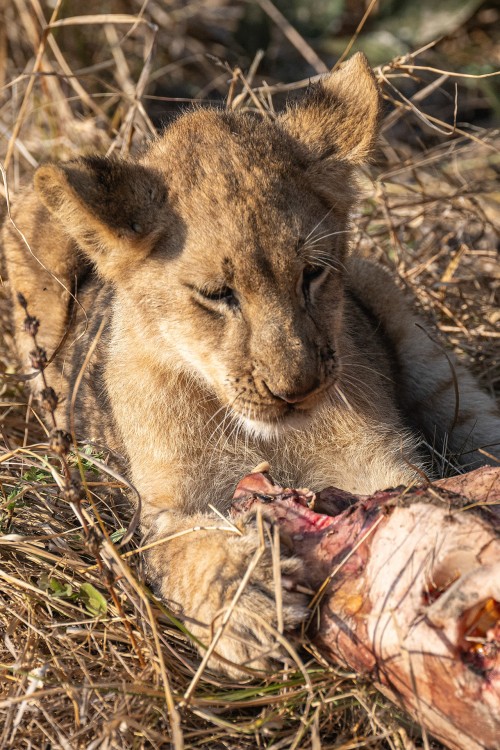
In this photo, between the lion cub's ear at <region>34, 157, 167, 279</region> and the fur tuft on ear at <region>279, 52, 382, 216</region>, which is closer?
the lion cub's ear at <region>34, 157, 167, 279</region>

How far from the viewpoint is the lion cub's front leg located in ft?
8.54

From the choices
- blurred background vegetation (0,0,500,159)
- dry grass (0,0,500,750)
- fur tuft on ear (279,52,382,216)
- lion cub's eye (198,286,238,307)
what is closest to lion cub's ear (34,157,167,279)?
lion cub's eye (198,286,238,307)

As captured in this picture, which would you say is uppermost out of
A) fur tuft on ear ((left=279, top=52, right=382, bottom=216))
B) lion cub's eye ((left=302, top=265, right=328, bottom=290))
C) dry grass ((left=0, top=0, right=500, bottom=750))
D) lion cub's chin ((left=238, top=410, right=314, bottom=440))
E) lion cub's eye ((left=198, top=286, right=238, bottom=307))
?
fur tuft on ear ((left=279, top=52, right=382, bottom=216))

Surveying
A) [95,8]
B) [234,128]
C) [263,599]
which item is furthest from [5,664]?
[95,8]

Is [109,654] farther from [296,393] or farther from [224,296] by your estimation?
[224,296]

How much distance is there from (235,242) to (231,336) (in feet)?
1.07

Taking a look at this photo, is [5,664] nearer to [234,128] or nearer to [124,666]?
[124,666]

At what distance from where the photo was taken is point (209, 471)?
3.47 meters

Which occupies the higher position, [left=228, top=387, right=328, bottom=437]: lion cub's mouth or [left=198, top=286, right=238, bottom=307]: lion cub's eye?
[left=198, top=286, right=238, bottom=307]: lion cub's eye

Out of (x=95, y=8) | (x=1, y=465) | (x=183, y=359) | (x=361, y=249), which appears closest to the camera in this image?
(x=183, y=359)

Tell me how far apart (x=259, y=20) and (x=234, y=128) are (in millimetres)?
4966

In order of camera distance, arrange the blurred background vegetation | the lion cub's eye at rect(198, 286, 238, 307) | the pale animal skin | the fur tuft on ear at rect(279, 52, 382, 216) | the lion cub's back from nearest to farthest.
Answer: the pale animal skin
the lion cub's eye at rect(198, 286, 238, 307)
the fur tuft on ear at rect(279, 52, 382, 216)
the lion cub's back
the blurred background vegetation

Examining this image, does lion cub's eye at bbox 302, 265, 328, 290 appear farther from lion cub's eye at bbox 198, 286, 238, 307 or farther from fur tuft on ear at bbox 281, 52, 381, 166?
fur tuft on ear at bbox 281, 52, 381, 166

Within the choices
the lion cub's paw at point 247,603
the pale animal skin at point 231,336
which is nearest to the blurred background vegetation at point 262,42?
the pale animal skin at point 231,336
